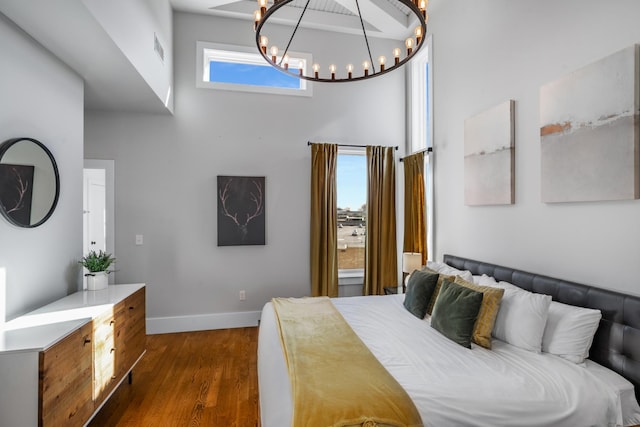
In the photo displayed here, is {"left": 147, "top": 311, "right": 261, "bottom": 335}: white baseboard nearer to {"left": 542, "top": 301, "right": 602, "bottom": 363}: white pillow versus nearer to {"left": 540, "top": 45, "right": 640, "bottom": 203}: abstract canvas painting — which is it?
{"left": 542, "top": 301, "right": 602, "bottom": 363}: white pillow

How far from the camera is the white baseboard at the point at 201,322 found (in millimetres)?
3807

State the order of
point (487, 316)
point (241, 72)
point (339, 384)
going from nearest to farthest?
1. point (339, 384)
2. point (487, 316)
3. point (241, 72)

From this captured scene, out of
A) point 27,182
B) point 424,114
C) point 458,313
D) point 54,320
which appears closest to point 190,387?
point 54,320

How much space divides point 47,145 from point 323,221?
2.80 metres

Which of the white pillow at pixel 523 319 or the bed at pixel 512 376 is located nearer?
the bed at pixel 512 376

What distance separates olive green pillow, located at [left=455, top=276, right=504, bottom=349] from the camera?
6.51ft

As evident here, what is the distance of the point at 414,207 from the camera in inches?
153

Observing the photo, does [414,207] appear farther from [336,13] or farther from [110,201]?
[110,201]

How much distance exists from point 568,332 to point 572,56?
177cm

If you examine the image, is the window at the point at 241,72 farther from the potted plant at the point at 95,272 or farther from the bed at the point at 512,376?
the bed at the point at 512,376

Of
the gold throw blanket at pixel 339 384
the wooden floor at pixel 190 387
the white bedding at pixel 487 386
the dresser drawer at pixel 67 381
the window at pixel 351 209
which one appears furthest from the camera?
the window at pixel 351 209

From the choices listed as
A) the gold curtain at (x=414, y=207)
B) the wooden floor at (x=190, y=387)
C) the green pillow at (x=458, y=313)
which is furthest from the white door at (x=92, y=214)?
the green pillow at (x=458, y=313)

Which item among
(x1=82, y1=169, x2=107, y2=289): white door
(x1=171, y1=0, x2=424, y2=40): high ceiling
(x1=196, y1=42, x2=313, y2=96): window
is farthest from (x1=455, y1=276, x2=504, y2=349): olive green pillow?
(x1=82, y1=169, x2=107, y2=289): white door

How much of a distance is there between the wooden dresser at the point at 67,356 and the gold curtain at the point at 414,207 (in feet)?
9.82
